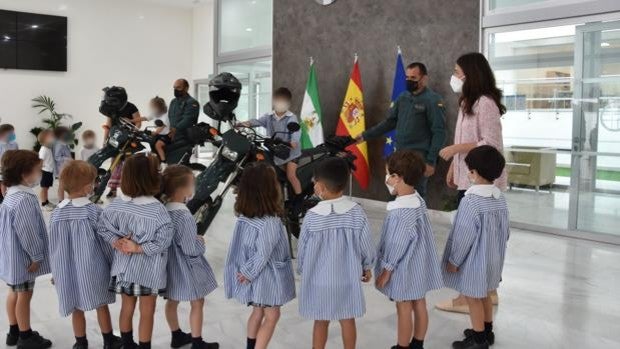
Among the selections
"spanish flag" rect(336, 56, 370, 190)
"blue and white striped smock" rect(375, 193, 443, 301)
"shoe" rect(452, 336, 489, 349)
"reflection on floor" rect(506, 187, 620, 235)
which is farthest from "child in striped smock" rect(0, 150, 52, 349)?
"reflection on floor" rect(506, 187, 620, 235)

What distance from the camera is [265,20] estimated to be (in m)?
8.73

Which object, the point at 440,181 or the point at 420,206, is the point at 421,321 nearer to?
the point at 420,206

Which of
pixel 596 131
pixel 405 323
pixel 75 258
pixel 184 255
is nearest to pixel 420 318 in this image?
pixel 405 323

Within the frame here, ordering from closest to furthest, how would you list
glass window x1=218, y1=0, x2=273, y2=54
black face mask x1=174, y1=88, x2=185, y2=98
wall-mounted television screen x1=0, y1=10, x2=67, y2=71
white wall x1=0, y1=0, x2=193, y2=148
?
black face mask x1=174, y1=88, x2=185, y2=98
glass window x1=218, y1=0, x2=273, y2=54
wall-mounted television screen x1=0, y1=10, x2=67, y2=71
white wall x1=0, y1=0, x2=193, y2=148

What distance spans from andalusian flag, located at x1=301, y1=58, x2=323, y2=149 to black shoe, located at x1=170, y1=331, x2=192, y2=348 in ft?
15.2

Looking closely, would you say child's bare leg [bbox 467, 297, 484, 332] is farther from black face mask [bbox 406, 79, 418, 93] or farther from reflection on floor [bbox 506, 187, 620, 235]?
reflection on floor [bbox 506, 187, 620, 235]

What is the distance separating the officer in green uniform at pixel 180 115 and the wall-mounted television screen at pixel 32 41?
6953 mm

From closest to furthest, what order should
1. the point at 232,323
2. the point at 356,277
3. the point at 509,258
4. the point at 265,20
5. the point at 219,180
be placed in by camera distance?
1. the point at 356,277
2. the point at 232,323
3. the point at 219,180
4. the point at 509,258
5. the point at 265,20

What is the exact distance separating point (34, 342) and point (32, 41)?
10.7 metres

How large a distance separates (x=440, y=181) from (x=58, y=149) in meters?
4.18

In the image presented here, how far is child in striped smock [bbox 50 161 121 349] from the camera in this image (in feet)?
7.78

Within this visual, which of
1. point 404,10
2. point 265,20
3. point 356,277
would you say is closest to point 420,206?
point 356,277

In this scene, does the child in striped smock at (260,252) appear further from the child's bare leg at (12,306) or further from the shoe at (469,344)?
the child's bare leg at (12,306)

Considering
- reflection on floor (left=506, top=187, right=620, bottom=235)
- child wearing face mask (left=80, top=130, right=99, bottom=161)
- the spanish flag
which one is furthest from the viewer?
the spanish flag
